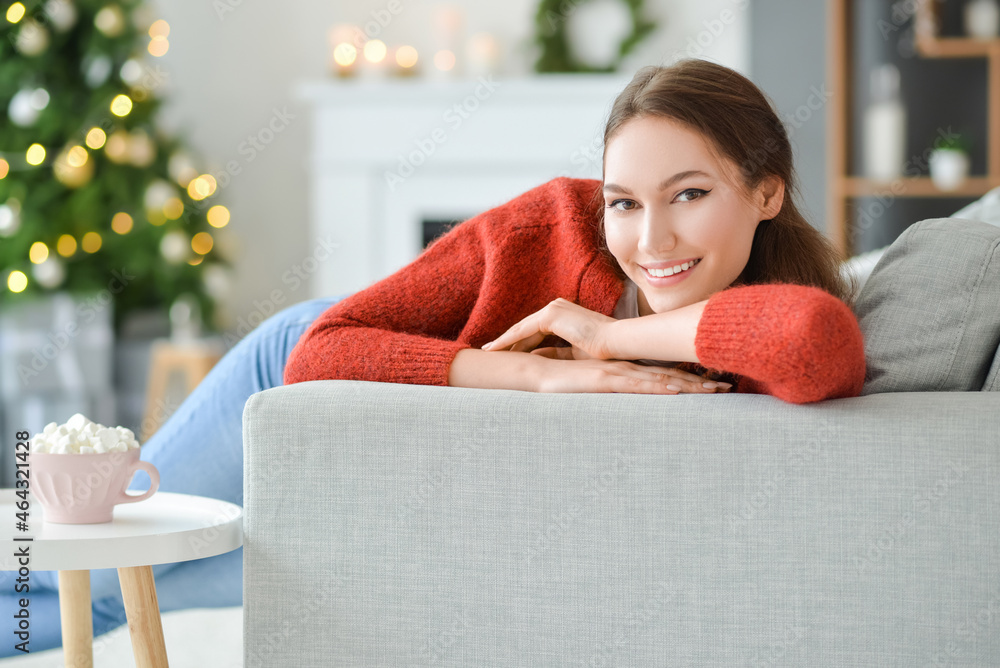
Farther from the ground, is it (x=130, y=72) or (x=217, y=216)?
(x=130, y=72)

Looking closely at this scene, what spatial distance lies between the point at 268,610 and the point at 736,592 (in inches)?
18.4

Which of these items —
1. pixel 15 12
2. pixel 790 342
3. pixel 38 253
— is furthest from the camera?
pixel 38 253

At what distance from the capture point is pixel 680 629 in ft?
3.09

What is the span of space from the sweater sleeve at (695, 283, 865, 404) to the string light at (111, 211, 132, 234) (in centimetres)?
312

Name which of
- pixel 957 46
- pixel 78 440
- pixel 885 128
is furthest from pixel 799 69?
pixel 78 440

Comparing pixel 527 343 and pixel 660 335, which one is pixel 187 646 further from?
pixel 660 335

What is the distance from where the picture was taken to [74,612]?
1.13m

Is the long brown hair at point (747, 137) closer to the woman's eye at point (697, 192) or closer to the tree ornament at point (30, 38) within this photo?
the woman's eye at point (697, 192)

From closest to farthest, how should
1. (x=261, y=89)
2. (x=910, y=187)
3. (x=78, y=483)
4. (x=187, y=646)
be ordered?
(x=78, y=483), (x=187, y=646), (x=910, y=187), (x=261, y=89)

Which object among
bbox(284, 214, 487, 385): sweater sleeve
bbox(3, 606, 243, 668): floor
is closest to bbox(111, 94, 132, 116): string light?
bbox(3, 606, 243, 668): floor

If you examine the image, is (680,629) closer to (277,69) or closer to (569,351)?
(569,351)

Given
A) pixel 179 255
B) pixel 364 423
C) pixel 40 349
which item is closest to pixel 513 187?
pixel 179 255

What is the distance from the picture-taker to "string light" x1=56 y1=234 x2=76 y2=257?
3.42m

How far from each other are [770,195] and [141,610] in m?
0.89
